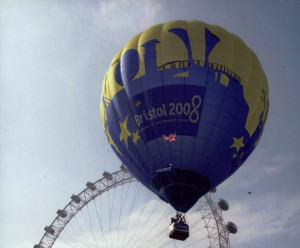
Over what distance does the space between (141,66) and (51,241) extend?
2483 centimetres

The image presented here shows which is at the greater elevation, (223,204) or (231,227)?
(223,204)

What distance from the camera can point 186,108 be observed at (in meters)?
20.1

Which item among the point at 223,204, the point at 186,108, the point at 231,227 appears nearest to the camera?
the point at 186,108

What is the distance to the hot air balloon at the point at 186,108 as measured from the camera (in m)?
20.2

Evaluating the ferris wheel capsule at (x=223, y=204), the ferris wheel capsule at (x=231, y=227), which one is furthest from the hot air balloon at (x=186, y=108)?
the ferris wheel capsule at (x=231, y=227)

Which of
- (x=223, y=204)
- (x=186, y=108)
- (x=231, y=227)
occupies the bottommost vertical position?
(x=186, y=108)

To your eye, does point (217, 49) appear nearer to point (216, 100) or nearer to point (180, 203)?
point (216, 100)

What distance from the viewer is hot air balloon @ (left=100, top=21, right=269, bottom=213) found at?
2016 cm

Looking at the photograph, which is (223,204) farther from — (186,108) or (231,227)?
(186,108)

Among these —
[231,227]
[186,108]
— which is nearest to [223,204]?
[231,227]

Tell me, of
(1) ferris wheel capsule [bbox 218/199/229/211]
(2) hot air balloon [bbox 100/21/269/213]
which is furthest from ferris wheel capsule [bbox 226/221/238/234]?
(2) hot air balloon [bbox 100/21/269/213]

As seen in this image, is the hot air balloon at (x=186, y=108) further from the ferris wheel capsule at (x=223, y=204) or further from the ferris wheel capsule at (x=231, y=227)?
the ferris wheel capsule at (x=231, y=227)

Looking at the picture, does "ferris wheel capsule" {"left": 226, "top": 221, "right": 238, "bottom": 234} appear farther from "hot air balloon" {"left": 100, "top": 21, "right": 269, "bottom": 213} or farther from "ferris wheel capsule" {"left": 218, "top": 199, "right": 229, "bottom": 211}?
"hot air balloon" {"left": 100, "top": 21, "right": 269, "bottom": 213}

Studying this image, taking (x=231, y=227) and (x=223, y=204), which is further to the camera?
Result: (x=223, y=204)
